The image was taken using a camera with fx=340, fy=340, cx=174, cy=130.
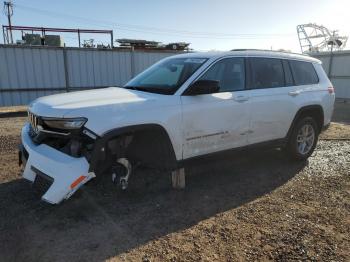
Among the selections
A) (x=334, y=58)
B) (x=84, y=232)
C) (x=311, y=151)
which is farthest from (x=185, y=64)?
(x=334, y=58)

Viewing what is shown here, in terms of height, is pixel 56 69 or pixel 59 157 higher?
pixel 56 69

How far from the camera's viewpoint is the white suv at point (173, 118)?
3.48 m

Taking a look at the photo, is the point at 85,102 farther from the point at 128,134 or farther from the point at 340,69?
the point at 340,69

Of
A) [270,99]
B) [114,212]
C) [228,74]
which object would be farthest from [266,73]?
[114,212]

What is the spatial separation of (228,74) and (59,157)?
2556 millimetres

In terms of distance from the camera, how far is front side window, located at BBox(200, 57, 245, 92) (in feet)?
15.0

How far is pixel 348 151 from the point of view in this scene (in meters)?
6.78

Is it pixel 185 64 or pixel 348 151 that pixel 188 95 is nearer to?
pixel 185 64

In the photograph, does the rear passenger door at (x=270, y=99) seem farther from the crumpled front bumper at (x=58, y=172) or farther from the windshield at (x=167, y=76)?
the crumpled front bumper at (x=58, y=172)

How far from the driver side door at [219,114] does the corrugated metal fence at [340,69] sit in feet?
48.7

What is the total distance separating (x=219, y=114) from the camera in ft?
14.5

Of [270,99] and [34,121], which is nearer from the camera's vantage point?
[34,121]

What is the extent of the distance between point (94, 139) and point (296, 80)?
12.1ft

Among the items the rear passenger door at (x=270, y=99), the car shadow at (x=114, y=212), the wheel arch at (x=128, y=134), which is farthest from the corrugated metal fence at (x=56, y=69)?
the wheel arch at (x=128, y=134)
